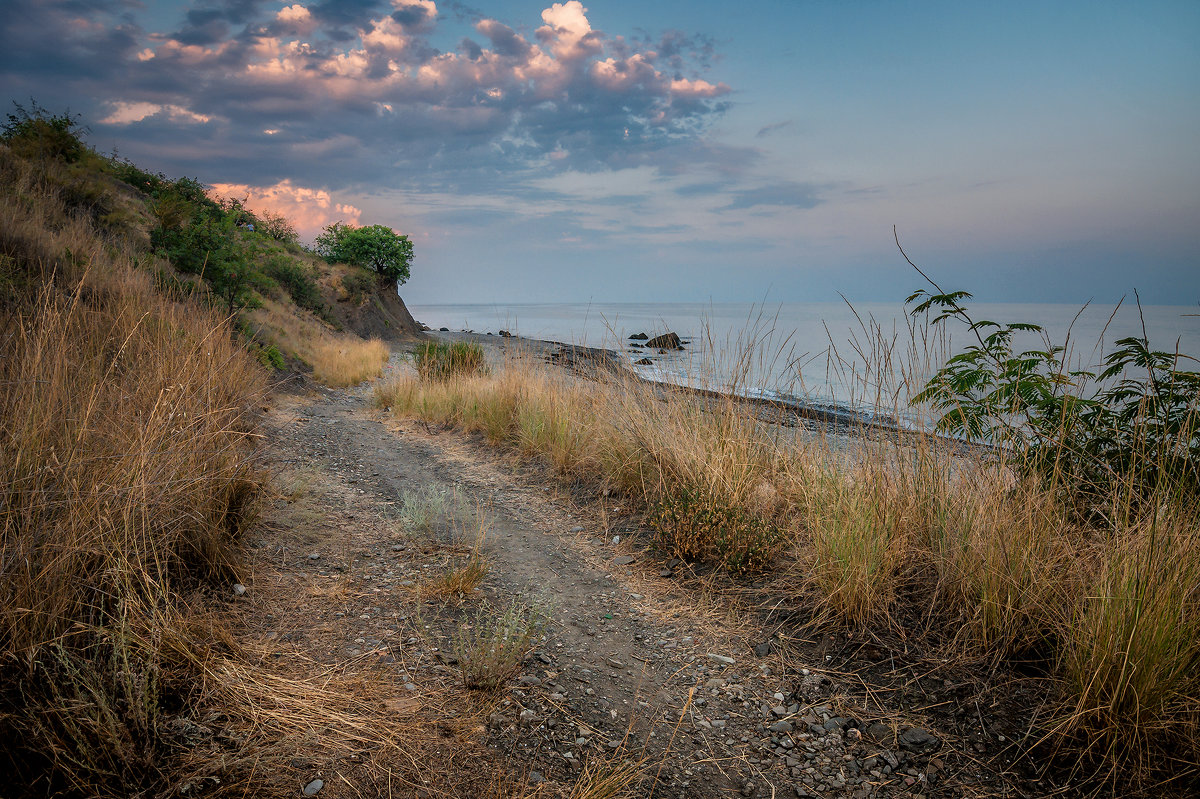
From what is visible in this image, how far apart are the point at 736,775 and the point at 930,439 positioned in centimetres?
260

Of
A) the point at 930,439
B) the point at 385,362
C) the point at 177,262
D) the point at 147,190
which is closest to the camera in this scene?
the point at 930,439

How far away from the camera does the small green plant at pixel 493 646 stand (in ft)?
8.66

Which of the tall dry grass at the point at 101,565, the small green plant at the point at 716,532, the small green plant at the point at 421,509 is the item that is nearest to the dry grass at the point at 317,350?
the small green plant at the point at 421,509

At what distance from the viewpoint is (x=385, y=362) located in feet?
60.1

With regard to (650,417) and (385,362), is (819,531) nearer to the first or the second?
(650,417)

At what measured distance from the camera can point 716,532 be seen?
415 cm

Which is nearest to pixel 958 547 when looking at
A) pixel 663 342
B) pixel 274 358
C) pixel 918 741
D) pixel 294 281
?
pixel 918 741

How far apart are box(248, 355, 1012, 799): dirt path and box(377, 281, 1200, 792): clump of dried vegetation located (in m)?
0.53

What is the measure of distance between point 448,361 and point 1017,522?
10161 millimetres

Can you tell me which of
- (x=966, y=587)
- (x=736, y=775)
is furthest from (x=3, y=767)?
(x=966, y=587)

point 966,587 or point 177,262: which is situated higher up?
point 177,262

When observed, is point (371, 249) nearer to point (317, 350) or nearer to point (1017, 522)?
point (317, 350)

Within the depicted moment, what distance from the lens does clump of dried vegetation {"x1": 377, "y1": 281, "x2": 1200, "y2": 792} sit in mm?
2238

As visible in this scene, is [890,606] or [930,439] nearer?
[890,606]
